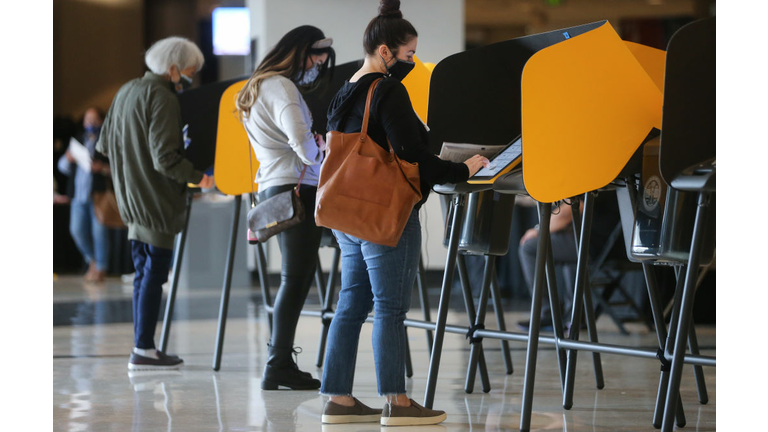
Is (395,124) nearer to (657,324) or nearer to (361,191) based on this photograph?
(361,191)

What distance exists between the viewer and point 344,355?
2.65 m

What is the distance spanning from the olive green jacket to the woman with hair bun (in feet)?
4.51

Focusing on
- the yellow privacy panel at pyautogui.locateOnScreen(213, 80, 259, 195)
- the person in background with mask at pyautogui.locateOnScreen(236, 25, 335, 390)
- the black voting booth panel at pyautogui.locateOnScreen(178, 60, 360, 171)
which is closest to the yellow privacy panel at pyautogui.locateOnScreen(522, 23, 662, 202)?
Result: the person in background with mask at pyautogui.locateOnScreen(236, 25, 335, 390)

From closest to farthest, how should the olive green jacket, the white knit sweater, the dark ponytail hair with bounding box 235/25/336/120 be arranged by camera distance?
1. the white knit sweater
2. the dark ponytail hair with bounding box 235/25/336/120
3. the olive green jacket

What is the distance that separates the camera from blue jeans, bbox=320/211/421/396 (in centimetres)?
253

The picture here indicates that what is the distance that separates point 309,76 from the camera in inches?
133

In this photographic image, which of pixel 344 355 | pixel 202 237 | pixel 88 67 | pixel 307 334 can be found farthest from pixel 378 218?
pixel 88 67

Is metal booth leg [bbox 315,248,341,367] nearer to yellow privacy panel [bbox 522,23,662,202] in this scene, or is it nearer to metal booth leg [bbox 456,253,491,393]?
metal booth leg [bbox 456,253,491,393]

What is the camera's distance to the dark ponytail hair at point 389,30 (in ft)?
8.21

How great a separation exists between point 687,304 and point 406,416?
89 centimetres

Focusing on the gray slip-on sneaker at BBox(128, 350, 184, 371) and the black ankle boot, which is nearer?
the black ankle boot

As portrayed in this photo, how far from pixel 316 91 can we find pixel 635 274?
8.87 ft

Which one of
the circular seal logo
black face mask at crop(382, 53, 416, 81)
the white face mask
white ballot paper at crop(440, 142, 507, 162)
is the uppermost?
the white face mask
